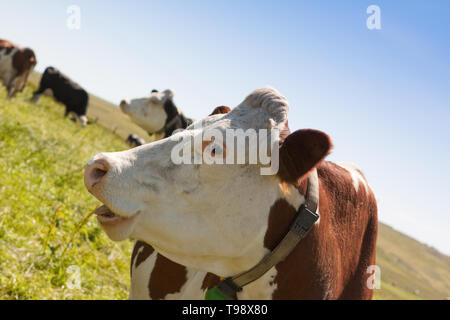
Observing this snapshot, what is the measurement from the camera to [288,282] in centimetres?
217

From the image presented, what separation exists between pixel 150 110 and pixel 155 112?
0.41 feet

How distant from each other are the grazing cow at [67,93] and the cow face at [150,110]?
48.2 ft

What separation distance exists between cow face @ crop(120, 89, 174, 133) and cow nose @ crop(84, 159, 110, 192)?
7386 mm

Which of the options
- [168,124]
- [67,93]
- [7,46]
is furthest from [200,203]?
[67,93]

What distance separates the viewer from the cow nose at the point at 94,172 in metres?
1.99

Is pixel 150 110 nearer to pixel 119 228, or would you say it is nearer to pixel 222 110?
pixel 222 110

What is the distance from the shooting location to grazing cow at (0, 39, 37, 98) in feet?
57.1

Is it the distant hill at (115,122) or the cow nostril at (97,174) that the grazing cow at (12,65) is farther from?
the cow nostril at (97,174)

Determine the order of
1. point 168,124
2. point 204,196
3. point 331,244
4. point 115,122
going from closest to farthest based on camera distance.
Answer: point 204,196 → point 331,244 → point 168,124 → point 115,122

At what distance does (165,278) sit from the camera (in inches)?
128

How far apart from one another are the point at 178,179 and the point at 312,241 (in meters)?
0.80

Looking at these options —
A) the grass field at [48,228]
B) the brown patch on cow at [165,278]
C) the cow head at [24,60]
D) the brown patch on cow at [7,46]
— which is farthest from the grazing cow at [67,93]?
the brown patch on cow at [165,278]

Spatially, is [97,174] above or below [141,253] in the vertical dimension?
above
